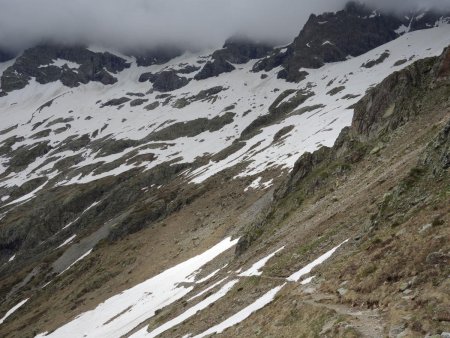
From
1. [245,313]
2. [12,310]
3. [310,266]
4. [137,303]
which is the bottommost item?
[12,310]

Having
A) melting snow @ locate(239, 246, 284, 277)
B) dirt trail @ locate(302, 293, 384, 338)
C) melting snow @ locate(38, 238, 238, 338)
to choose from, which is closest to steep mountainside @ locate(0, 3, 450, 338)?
dirt trail @ locate(302, 293, 384, 338)

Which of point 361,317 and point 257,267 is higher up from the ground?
point 361,317

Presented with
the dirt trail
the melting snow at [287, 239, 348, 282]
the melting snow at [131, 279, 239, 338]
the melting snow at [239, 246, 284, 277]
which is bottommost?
the melting snow at [131, 279, 239, 338]

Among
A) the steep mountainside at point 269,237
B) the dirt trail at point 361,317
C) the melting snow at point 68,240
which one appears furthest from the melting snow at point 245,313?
the melting snow at point 68,240

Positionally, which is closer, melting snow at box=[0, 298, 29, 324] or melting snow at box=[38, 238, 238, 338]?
melting snow at box=[38, 238, 238, 338]

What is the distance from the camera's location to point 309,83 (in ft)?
655

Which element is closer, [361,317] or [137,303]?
[361,317]

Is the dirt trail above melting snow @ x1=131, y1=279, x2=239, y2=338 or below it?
above

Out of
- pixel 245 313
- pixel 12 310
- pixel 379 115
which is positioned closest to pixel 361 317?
pixel 245 313

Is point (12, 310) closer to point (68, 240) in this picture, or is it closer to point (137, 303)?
point (68, 240)

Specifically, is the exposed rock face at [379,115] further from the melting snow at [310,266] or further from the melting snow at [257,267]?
the melting snow at [310,266]

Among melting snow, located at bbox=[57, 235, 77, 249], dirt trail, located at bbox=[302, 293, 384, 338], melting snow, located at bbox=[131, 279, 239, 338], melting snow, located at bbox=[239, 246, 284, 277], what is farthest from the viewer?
melting snow, located at bbox=[57, 235, 77, 249]

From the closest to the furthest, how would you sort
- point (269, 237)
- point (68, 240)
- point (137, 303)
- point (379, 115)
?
point (269, 237)
point (137, 303)
point (379, 115)
point (68, 240)

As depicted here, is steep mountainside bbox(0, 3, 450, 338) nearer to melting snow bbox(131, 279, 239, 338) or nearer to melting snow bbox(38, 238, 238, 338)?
melting snow bbox(131, 279, 239, 338)
